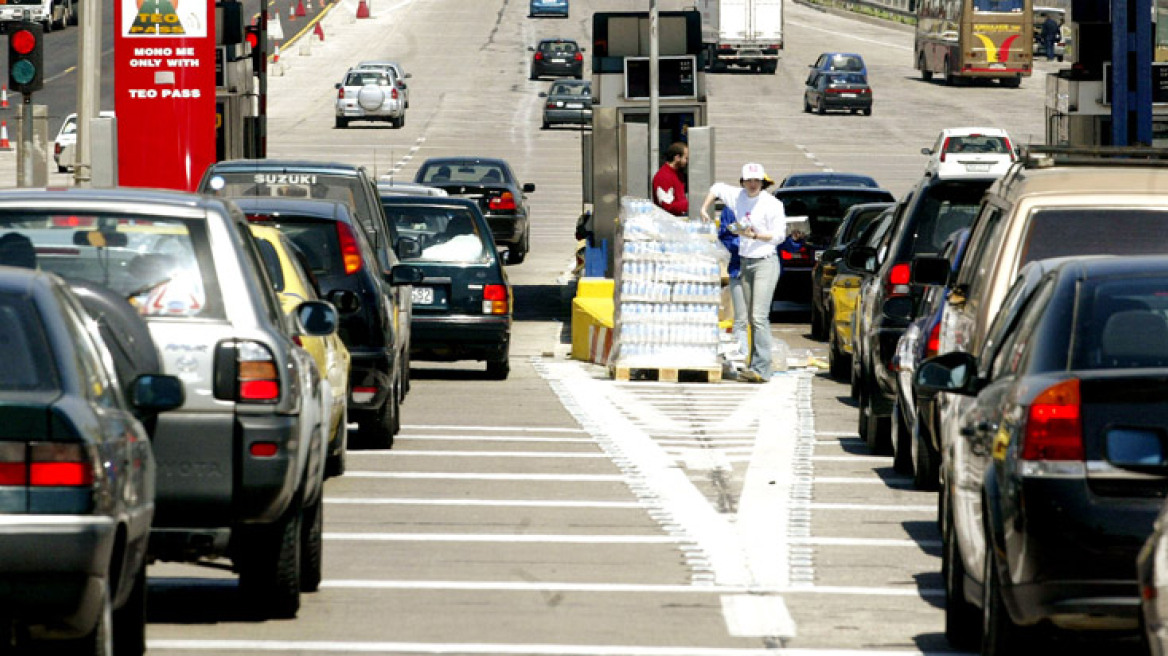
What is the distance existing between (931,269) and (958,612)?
4065 mm

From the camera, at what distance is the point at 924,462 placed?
45.2 feet

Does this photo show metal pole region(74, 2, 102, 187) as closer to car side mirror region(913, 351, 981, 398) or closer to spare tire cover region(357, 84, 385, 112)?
car side mirror region(913, 351, 981, 398)

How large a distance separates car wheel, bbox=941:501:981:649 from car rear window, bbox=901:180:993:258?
22.4 feet

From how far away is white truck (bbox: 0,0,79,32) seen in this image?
7844 cm

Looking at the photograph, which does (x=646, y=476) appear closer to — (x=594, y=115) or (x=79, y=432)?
(x=79, y=432)

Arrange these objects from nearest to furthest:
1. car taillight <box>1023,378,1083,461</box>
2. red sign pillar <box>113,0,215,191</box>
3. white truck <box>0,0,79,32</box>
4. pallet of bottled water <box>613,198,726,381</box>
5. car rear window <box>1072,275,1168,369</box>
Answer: car taillight <box>1023,378,1083,461</box> → car rear window <box>1072,275,1168,369</box> → pallet of bottled water <box>613,198,726,381</box> → red sign pillar <box>113,0,215,191</box> → white truck <box>0,0,79,32</box>

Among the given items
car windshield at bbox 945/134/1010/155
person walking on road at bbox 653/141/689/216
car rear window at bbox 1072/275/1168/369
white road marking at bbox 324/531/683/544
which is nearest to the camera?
car rear window at bbox 1072/275/1168/369

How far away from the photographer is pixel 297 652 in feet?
29.0

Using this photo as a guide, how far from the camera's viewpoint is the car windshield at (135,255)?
9281 mm

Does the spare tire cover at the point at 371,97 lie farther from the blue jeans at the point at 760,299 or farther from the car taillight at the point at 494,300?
the blue jeans at the point at 760,299

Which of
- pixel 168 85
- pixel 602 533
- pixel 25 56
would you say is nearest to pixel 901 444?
Answer: pixel 602 533

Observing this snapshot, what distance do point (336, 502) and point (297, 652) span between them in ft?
13.7

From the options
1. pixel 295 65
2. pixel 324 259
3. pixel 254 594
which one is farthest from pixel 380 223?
pixel 295 65

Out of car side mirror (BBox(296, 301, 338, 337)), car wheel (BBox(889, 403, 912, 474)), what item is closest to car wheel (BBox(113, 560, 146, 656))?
car side mirror (BBox(296, 301, 338, 337))
